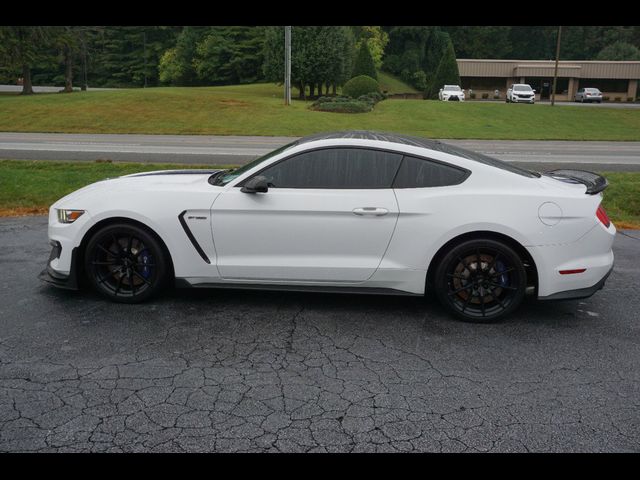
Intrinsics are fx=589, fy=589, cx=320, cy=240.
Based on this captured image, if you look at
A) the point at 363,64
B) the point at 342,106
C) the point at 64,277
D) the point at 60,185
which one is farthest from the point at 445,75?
the point at 64,277

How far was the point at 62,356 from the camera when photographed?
13.0 ft

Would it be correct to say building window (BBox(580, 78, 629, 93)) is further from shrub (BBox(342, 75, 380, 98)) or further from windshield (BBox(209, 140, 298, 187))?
windshield (BBox(209, 140, 298, 187))

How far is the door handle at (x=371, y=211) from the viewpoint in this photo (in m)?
4.63

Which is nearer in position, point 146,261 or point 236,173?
point 146,261

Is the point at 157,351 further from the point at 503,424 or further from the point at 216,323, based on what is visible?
the point at 503,424

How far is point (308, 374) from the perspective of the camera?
12.3 ft

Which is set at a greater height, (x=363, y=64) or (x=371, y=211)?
(x=363, y=64)

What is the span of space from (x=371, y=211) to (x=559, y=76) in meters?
66.3

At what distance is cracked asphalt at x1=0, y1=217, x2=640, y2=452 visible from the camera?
305cm

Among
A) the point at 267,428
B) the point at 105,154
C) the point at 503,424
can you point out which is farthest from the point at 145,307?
the point at 105,154

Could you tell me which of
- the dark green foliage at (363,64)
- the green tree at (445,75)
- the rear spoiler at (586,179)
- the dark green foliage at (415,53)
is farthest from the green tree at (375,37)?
the rear spoiler at (586,179)

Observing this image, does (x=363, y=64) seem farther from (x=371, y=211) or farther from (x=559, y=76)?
(x=371, y=211)

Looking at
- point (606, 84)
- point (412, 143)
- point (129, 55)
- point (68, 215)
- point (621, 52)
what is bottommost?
point (68, 215)
